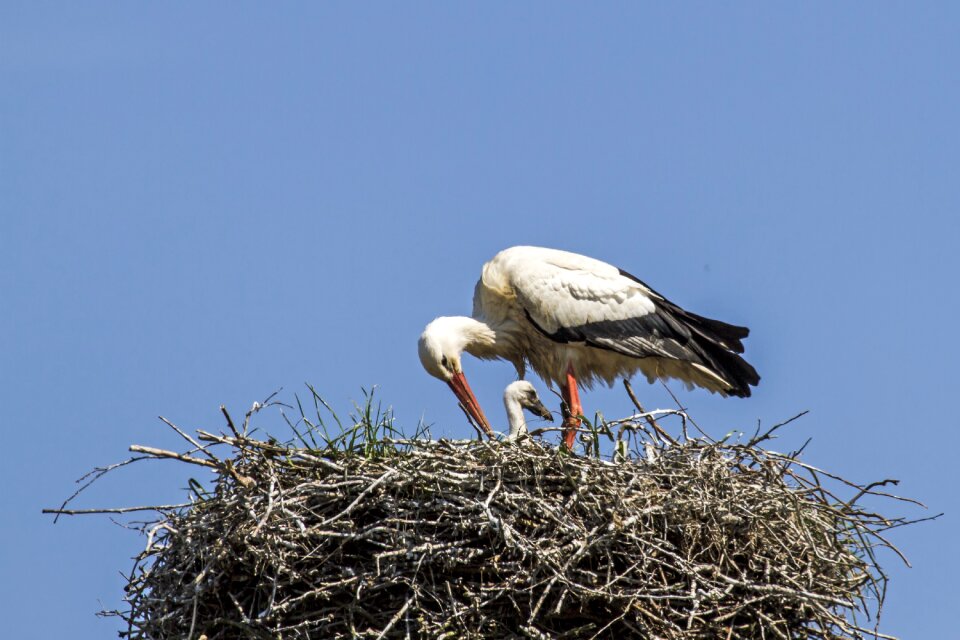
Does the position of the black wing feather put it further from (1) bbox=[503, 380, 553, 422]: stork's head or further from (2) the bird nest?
(2) the bird nest

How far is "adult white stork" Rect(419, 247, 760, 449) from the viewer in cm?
902

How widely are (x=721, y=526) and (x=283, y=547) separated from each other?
1743 mm

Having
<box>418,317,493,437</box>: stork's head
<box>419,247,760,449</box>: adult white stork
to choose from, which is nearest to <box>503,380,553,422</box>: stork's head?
<box>418,317,493,437</box>: stork's head

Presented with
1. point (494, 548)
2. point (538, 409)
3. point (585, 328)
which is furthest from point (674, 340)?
point (494, 548)

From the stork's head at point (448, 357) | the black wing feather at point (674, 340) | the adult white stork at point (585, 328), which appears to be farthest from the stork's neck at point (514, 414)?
the black wing feather at point (674, 340)

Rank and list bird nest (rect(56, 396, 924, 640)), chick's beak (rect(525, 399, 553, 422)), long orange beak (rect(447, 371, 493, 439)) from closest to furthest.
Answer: bird nest (rect(56, 396, 924, 640))
chick's beak (rect(525, 399, 553, 422))
long orange beak (rect(447, 371, 493, 439))

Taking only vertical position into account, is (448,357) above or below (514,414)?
above

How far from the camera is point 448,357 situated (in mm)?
8711

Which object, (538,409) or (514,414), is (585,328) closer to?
(538,409)

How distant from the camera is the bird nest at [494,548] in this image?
597cm

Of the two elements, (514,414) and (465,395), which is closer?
(514,414)

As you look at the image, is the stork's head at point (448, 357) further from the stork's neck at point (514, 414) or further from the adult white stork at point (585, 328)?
the stork's neck at point (514, 414)

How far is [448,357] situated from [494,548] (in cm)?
278

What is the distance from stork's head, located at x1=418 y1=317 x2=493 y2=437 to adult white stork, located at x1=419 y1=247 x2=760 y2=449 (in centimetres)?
2
